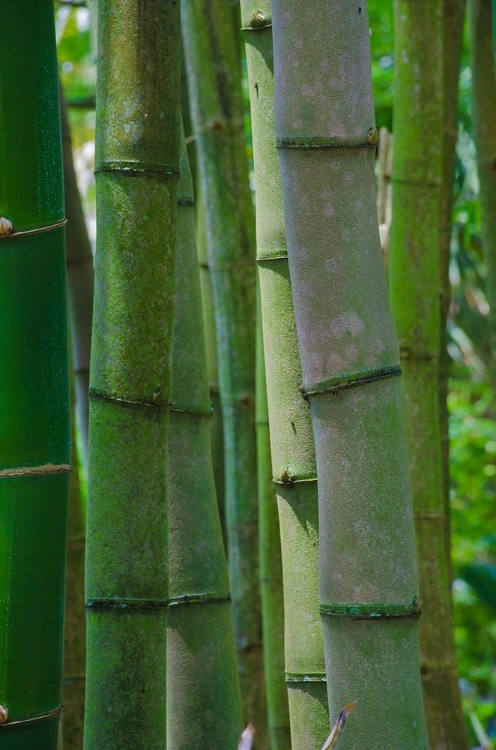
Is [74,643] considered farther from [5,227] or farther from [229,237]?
[5,227]

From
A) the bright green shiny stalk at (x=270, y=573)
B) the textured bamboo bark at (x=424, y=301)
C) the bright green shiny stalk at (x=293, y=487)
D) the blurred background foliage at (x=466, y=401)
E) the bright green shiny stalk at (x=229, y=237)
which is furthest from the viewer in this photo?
the blurred background foliage at (x=466, y=401)

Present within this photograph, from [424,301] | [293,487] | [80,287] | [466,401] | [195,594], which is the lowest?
[195,594]

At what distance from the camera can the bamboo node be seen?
1100 millimetres

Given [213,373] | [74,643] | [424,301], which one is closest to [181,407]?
[424,301]

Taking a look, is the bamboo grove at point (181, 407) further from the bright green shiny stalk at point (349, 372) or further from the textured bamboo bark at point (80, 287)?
the textured bamboo bark at point (80, 287)

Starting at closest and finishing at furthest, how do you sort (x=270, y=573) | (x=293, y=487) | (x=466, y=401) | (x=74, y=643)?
(x=293, y=487), (x=270, y=573), (x=74, y=643), (x=466, y=401)

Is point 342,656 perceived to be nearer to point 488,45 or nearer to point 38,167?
point 38,167

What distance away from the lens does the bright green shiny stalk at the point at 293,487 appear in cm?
125

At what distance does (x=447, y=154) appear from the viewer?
2330mm

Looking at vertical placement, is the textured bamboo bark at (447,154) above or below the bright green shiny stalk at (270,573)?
above

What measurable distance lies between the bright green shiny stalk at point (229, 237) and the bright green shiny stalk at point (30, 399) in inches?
37.4

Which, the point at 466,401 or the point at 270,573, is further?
the point at 466,401

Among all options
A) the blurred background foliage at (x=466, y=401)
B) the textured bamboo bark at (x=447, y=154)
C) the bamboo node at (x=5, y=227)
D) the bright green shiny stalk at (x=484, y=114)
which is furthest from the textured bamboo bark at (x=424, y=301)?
the blurred background foliage at (x=466, y=401)

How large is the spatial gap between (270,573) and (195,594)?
35 cm
